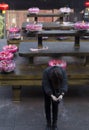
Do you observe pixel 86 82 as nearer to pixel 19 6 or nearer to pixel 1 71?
pixel 1 71

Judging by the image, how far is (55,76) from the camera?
212 inches

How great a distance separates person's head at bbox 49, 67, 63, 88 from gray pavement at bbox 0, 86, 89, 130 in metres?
1.00

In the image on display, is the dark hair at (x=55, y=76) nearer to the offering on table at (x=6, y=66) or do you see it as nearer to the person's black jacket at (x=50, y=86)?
the person's black jacket at (x=50, y=86)

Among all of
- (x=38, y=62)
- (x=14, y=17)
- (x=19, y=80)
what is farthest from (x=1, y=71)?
(x=14, y=17)

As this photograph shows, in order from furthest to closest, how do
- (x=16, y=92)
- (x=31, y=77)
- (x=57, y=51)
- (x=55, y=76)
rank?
(x=57, y=51) < (x=16, y=92) < (x=31, y=77) < (x=55, y=76)

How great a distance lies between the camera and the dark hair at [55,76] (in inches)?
212

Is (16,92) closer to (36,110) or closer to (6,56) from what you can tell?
(36,110)

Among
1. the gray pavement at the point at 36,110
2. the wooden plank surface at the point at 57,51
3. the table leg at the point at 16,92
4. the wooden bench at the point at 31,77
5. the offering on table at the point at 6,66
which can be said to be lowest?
the gray pavement at the point at 36,110

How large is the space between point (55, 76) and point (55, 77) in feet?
0.06

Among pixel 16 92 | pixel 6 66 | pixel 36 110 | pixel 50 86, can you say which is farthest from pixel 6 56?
pixel 50 86

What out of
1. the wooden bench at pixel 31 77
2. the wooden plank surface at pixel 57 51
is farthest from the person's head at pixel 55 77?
the wooden plank surface at pixel 57 51

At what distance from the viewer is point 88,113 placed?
675 cm

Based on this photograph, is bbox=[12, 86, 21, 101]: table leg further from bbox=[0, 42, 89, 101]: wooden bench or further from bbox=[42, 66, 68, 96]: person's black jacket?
bbox=[42, 66, 68, 96]: person's black jacket

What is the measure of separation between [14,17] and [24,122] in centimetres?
1428
